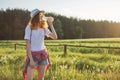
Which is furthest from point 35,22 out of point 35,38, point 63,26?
point 63,26

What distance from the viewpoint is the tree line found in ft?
243

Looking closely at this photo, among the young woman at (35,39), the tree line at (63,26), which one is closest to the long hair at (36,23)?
the young woman at (35,39)

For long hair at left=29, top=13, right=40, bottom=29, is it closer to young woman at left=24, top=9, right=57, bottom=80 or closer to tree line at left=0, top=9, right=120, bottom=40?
young woman at left=24, top=9, right=57, bottom=80

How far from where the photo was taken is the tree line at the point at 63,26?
243 feet

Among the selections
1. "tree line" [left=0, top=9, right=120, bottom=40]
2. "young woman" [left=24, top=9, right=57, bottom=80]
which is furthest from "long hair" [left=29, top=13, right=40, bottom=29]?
"tree line" [left=0, top=9, right=120, bottom=40]

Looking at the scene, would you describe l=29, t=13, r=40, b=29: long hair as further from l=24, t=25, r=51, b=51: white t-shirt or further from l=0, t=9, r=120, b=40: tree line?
l=0, t=9, r=120, b=40: tree line

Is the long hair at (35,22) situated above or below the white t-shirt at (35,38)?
above

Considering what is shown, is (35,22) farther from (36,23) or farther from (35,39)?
(35,39)

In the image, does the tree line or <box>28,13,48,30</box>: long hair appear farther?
the tree line

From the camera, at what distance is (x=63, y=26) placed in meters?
83.9

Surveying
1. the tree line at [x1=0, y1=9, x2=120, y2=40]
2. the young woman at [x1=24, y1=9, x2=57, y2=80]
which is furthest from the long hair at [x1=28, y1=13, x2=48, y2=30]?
the tree line at [x1=0, y1=9, x2=120, y2=40]

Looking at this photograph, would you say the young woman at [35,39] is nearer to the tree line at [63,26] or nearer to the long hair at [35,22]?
the long hair at [35,22]

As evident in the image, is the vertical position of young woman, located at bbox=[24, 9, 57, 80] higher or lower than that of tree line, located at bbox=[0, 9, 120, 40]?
higher

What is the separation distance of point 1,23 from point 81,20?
26306 millimetres
